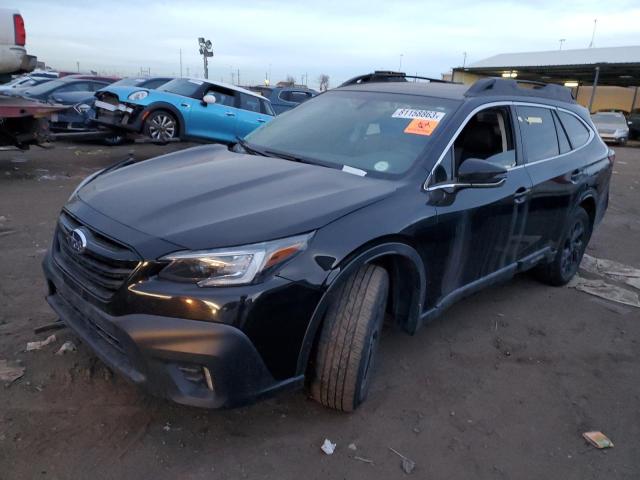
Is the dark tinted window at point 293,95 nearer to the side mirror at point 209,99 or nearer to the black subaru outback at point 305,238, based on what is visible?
the side mirror at point 209,99

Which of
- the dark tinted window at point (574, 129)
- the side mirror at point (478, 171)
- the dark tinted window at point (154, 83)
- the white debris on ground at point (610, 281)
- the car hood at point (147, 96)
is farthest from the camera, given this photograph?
the dark tinted window at point (154, 83)

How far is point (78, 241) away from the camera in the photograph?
2.48m

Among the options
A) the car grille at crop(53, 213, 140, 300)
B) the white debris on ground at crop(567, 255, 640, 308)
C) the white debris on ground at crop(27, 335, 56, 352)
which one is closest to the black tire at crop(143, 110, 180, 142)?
the white debris on ground at crop(27, 335, 56, 352)

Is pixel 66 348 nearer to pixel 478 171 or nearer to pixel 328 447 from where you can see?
pixel 328 447

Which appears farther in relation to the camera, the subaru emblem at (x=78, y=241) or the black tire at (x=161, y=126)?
the black tire at (x=161, y=126)

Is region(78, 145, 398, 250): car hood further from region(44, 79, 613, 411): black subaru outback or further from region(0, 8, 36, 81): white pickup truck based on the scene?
region(0, 8, 36, 81): white pickup truck

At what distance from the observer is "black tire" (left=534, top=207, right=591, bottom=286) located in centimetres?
462

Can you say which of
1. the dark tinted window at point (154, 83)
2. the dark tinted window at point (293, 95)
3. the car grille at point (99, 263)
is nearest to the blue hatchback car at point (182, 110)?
the dark tinted window at point (154, 83)

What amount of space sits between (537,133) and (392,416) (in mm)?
2461

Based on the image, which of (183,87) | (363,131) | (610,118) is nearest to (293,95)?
(183,87)

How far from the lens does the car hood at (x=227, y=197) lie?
228 cm

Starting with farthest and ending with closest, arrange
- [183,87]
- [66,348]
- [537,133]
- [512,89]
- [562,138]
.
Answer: [183,87], [562,138], [537,133], [512,89], [66,348]

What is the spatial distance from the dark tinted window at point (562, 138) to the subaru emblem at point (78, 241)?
11.9 ft

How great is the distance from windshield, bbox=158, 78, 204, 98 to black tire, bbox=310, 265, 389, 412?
854 cm
